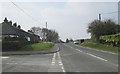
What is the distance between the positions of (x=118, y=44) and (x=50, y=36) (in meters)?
112

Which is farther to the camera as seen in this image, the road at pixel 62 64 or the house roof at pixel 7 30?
the house roof at pixel 7 30

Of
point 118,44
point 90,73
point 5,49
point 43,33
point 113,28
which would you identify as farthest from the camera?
point 43,33

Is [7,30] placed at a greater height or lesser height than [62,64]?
greater

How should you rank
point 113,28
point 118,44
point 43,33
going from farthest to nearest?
point 43,33
point 113,28
point 118,44

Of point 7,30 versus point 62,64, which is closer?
point 62,64

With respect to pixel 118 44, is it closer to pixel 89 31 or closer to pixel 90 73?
pixel 89 31

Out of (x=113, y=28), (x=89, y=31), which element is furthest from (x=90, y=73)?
(x=89, y=31)

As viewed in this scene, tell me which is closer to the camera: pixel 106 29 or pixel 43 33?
pixel 106 29

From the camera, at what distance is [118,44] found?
56125 millimetres

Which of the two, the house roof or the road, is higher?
the house roof

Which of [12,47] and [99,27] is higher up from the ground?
[99,27]

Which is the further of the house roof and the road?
the house roof

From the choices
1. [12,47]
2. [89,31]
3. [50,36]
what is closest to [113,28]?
[89,31]

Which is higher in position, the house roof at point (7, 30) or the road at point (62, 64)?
the house roof at point (7, 30)
